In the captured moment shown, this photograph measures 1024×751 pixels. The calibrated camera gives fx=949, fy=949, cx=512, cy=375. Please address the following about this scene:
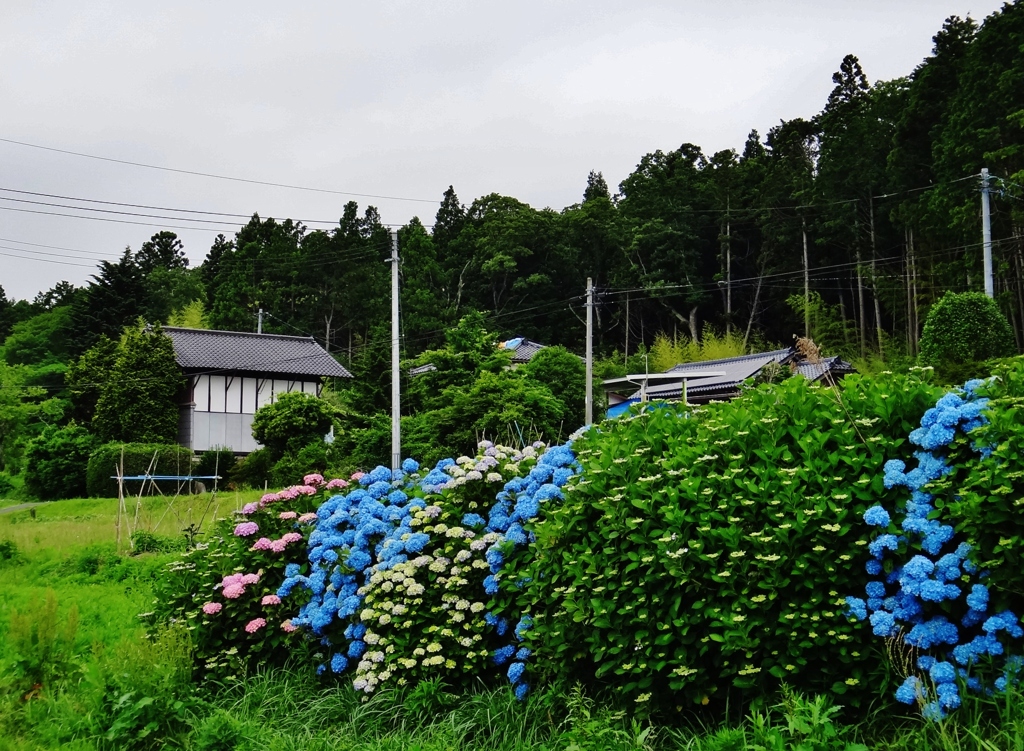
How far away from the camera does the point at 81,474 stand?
25266mm

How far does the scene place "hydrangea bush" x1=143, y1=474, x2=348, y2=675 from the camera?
516 cm

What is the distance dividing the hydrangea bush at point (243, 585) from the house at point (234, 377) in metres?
23.4

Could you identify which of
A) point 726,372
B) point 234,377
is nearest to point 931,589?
point 726,372

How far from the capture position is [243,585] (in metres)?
5.23

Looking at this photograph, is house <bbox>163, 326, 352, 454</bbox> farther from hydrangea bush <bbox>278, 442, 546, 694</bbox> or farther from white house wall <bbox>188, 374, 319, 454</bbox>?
hydrangea bush <bbox>278, 442, 546, 694</bbox>

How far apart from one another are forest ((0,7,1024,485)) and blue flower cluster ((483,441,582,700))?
66.5 ft

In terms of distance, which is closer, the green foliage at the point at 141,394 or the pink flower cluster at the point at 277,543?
the pink flower cluster at the point at 277,543

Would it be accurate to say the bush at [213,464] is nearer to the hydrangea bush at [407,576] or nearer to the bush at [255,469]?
the bush at [255,469]

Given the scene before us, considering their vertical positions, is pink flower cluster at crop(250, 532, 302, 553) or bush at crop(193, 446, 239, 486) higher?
pink flower cluster at crop(250, 532, 302, 553)

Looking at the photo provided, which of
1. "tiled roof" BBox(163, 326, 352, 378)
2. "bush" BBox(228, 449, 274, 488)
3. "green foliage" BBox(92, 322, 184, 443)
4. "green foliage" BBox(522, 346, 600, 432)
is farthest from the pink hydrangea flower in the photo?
"tiled roof" BBox(163, 326, 352, 378)

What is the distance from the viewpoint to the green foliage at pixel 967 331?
16312 millimetres

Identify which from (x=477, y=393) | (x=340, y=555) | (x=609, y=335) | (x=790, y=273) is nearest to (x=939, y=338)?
(x=477, y=393)

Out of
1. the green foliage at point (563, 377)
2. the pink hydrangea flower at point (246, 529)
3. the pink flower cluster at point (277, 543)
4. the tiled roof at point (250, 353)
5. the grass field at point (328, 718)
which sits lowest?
the grass field at point (328, 718)

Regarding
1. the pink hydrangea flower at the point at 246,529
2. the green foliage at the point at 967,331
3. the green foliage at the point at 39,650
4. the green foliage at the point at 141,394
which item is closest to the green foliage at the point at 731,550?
the pink hydrangea flower at the point at 246,529
